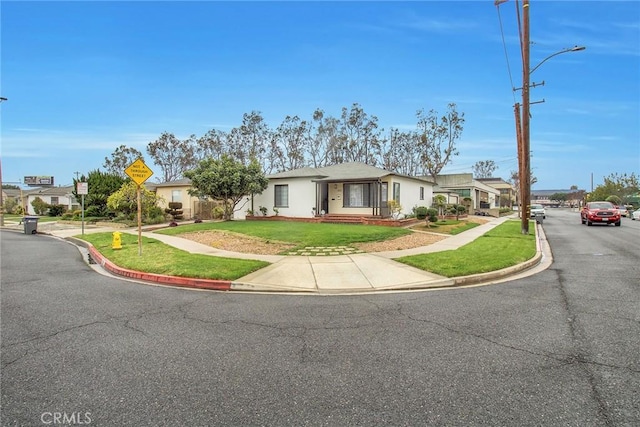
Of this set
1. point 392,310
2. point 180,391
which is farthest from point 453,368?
point 180,391

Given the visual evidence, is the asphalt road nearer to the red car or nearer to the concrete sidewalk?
the concrete sidewalk

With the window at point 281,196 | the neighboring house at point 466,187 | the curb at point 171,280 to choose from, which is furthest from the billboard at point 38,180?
the curb at point 171,280

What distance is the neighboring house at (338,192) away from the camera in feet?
76.3

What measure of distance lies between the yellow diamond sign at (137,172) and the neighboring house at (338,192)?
13219mm

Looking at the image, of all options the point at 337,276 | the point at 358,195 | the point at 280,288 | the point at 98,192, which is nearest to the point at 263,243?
the point at 337,276

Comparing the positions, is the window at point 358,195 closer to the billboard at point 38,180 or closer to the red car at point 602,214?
the red car at point 602,214

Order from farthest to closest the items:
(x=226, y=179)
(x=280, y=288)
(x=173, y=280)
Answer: (x=226, y=179)
(x=173, y=280)
(x=280, y=288)

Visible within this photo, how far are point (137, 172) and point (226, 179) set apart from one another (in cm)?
1212

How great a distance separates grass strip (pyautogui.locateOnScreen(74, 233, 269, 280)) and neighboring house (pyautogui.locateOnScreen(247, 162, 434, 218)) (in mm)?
12420

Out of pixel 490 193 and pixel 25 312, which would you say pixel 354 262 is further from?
pixel 490 193

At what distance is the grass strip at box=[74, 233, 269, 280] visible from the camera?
8.93 metres

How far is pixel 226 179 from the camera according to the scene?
2345 centimetres

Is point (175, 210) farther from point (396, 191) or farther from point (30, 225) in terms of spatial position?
point (396, 191)

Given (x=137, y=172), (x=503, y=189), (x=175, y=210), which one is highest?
(x=503, y=189)
